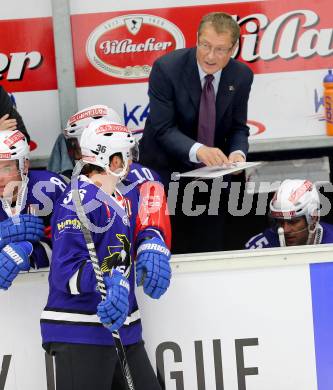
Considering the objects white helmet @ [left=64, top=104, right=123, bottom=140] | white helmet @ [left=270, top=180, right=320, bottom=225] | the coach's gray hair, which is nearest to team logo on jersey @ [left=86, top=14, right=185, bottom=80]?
white helmet @ [left=64, top=104, right=123, bottom=140]

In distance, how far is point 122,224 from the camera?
351 centimetres

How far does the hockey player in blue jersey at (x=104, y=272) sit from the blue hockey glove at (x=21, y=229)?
0.24 metres

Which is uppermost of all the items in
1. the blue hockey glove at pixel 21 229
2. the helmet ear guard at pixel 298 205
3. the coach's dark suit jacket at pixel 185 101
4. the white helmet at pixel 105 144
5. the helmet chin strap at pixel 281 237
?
the white helmet at pixel 105 144

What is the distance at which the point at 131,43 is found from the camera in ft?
17.7

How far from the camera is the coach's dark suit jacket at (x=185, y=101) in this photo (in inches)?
181

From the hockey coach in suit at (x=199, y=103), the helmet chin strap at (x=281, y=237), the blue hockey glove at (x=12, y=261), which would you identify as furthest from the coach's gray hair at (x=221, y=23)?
the blue hockey glove at (x=12, y=261)

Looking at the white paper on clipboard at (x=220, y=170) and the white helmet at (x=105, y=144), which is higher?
the white helmet at (x=105, y=144)

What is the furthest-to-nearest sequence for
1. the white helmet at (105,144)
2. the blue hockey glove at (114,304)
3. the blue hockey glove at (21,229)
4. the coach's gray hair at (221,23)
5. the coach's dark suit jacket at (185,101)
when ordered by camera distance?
1. the coach's dark suit jacket at (185,101)
2. the coach's gray hair at (221,23)
3. the blue hockey glove at (21,229)
4. the white helmet at (105,144)
5. the blue hockey glove at (114,304)

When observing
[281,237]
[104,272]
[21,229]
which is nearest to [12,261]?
[21,229]

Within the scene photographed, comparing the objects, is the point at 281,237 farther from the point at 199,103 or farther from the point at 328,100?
the point at 328,100

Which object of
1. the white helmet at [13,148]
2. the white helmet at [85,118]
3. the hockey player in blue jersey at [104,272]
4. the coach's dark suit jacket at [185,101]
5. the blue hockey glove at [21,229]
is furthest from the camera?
the white helmet at [85,118]

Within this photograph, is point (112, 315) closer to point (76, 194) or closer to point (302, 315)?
point (76, 194)

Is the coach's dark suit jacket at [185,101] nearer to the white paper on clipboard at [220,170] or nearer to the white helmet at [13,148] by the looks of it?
the white paper on clipboard at [220,170]

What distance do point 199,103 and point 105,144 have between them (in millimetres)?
1171
